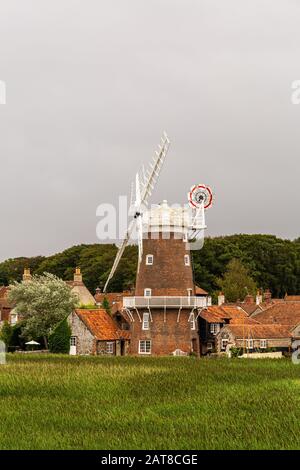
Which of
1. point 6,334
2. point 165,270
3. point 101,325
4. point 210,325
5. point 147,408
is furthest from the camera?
point 210,325

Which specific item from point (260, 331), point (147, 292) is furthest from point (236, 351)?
point (147, 292)

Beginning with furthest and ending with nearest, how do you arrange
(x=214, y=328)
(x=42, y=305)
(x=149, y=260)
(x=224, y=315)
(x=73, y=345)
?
(x=224, y=315)
(x=214, y=328)
(x=42, y=305)
(x=73, y=345)
(x=149, y=260)

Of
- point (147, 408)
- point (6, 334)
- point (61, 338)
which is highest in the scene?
point (6, 334)

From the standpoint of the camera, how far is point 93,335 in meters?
58.3

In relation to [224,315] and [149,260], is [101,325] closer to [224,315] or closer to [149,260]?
[149,260]

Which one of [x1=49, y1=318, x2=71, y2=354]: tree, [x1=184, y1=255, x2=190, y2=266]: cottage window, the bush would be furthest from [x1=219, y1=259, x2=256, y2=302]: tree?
[x1=49, y1=318, x2=71, y2=354]: tree

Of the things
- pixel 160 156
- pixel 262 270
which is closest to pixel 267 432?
pixel 160 156

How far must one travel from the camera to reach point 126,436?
67.2ft

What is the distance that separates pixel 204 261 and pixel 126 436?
8835cm

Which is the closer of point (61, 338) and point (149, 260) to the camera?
point (149, 260)

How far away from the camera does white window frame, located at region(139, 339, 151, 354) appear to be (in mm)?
55312

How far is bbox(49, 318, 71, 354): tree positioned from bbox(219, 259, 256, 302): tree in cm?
4259

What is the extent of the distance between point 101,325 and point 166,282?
7.45 meters
